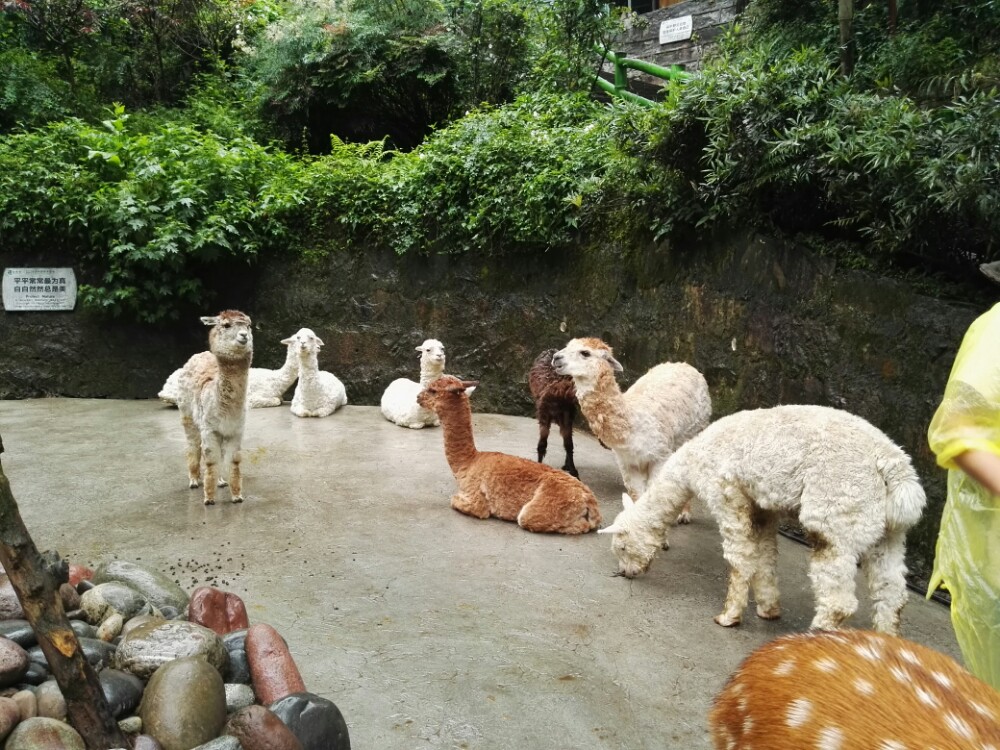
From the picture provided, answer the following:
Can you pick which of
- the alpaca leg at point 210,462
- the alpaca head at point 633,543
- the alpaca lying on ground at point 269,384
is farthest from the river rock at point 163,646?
the alpaca lying on ground at point 269,384

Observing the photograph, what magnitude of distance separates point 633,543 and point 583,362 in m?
1.58

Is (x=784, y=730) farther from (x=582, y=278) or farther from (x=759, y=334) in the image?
(x=582, y=278)

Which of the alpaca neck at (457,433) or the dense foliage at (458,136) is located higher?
the dense foliage at (458,136)

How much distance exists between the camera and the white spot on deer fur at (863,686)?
5.29 ft

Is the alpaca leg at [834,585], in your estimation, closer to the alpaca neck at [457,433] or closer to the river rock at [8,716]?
the alpaca neck at [457,433]

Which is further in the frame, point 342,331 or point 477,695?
point 342,331

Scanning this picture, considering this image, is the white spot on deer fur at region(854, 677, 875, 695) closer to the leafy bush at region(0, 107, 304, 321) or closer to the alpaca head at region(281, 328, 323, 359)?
the alpaca head at region(281, 328, 323, 359)

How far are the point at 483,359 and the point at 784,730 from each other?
7.95m

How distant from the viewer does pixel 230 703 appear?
3.06m

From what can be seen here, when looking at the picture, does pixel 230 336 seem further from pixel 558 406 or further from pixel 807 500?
pixel 807 500

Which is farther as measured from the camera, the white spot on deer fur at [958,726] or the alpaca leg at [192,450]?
the alpaca leg at [192,450]

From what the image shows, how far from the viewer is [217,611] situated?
367 centimetres

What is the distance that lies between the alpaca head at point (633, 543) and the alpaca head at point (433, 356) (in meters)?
4.57

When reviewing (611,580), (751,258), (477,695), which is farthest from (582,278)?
(477,695)
